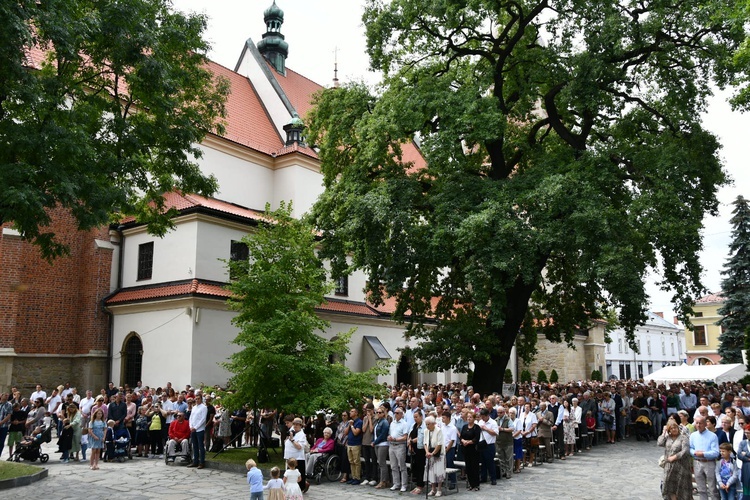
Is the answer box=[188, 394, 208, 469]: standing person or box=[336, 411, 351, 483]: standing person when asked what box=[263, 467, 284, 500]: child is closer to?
box=[336, 411, 351, 483]: standing person

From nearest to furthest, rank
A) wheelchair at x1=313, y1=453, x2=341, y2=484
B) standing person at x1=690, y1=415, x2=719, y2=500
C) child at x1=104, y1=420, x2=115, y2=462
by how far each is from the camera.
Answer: standing person at x1=690, y1=415, x2=719, y2=500, wheelchair at x1=313, y1=453, x2=341, y2=484, child at x1=104, y1=420, x2=115, y2=462

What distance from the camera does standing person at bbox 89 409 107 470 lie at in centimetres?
1483

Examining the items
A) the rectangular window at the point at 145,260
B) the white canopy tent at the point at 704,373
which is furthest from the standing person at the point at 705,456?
the white canopy tent at the point at 704,373

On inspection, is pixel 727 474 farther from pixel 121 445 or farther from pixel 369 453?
pixel 121 445

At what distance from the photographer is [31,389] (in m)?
23.7

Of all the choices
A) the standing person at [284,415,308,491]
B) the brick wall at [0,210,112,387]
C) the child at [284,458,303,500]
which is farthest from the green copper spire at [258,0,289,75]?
the child at [284,458,303,500]

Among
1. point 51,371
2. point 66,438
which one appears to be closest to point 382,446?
point 66,438

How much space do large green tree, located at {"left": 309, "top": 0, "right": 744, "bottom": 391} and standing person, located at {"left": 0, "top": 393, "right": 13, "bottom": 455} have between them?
1052 cm

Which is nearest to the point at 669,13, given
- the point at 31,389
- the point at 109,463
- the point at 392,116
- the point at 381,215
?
the point at 392,116

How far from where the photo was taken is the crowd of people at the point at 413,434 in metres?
10.9

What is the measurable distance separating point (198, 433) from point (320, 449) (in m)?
3.21

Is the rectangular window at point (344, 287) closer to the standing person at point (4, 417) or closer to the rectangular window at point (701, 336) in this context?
the standing person at point (4, 417)

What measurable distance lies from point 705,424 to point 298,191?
25356mm

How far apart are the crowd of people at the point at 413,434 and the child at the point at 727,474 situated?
0.02 meters
